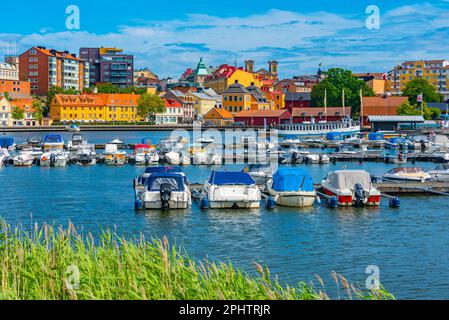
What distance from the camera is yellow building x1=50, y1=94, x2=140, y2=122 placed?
128 meters

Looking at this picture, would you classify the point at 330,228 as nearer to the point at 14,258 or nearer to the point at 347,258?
the point at 347,258

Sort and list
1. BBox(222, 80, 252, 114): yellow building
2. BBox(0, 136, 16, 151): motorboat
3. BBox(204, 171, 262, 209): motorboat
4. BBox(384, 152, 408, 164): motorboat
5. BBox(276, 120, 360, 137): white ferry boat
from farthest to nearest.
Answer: BBox(222, 80, 252, 114): yellow building < BBox(276, 120, 360, 137): white ferry boat < BBox(0, 136, 16, 151): motorboat < BBox(384, 152, 408, 164): motorboat < BBox(204, 171, 262, 209): motorboat

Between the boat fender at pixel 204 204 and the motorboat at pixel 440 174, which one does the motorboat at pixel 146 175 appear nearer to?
the boat fender at pixel 204 204

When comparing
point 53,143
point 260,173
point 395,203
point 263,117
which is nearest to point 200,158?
point 260,173

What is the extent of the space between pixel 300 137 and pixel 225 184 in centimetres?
6183

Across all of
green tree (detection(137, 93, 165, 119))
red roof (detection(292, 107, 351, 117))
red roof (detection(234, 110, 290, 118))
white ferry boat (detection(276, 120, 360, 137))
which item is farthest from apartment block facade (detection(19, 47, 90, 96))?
white ferry boat (detection(276, 120, 360, 137))

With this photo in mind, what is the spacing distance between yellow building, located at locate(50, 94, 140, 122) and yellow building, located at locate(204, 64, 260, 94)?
2634cm

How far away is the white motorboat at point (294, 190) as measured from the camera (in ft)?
95.5

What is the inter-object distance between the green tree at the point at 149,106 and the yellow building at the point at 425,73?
60803mm

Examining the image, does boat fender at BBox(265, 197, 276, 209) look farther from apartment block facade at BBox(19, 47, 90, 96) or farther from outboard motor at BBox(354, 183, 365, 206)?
apartment block facade at BBox(19, 47, 90, 96)

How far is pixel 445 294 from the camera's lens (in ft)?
54.4

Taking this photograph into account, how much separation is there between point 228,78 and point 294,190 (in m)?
131
